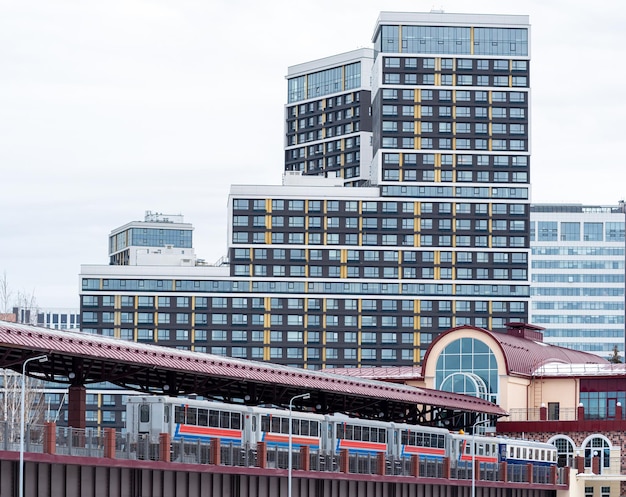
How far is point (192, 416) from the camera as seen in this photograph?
72.1 meters

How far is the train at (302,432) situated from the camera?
7038cm

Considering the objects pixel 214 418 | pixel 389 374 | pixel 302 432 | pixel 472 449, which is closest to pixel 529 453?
pixel 472 449

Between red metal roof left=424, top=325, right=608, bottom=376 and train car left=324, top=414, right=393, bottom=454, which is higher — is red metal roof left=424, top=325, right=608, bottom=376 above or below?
above

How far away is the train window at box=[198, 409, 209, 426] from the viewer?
72.8m

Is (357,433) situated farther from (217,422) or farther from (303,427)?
(217,422)

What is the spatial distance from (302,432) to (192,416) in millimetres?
11048

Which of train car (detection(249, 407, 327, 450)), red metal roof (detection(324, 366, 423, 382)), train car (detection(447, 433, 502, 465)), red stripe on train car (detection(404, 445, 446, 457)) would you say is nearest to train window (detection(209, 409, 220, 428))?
train car (detection(249, 407, 327, 450))

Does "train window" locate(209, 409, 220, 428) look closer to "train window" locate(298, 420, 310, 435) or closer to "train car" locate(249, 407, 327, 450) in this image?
"train car" locate(249, 407, 327, 450)

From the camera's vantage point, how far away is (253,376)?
271ft

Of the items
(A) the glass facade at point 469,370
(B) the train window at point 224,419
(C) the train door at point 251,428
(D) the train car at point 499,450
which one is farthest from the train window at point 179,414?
(A) the glass facade at point 469,370

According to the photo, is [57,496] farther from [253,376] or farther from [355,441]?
[355,441]

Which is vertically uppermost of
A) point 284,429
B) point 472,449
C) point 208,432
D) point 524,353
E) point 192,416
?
point 192,416

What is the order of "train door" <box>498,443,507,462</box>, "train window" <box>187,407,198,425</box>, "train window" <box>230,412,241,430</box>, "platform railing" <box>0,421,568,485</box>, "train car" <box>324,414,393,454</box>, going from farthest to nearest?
"train door" <box>498,443,507,462</box>
"train car" <box>324,414,393,454</box>
"train window" <box>230,412,241,430</box>
"train window" <box>187,407,198,425</box>
"platform railing" <box>0,421,568,485</box>

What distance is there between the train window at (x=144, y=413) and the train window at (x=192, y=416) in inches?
92.9
